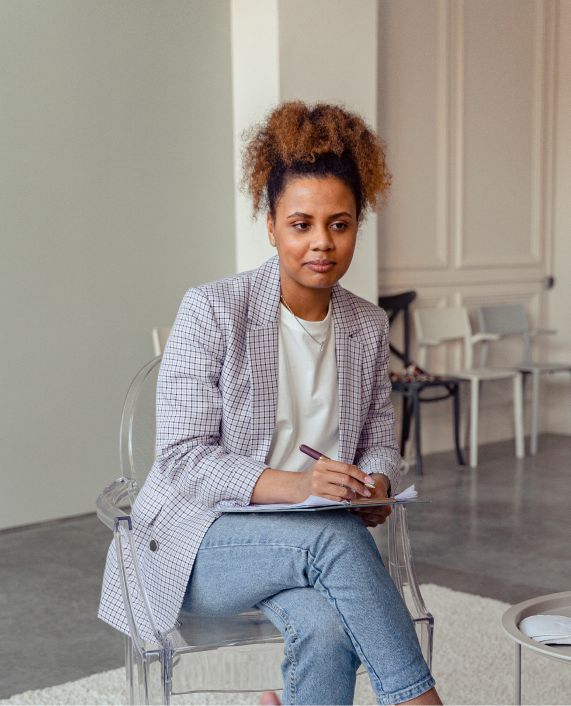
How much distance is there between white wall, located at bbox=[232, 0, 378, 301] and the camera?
3908mm

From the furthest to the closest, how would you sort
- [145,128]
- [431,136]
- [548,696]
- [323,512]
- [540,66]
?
[540,66]
[431,136]
[145,128]
[548,696]
[323,512]

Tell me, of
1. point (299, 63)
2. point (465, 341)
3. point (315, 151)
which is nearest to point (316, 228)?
point (315, 151)

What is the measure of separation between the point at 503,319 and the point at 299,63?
7.32 ft

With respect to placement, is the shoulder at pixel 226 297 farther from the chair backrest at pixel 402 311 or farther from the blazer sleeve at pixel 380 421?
the chair backrest at pixel 402 311

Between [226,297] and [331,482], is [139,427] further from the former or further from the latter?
[331,482]

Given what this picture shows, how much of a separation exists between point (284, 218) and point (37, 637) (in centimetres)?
152

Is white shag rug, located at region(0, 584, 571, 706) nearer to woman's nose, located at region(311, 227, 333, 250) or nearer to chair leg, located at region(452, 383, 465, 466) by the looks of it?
woman's nose, located at region(311, 227, 333, 250)

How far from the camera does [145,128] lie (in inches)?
151

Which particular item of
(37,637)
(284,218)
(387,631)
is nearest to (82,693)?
(37,637)

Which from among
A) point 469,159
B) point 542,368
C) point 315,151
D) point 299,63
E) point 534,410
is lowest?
point 534,410

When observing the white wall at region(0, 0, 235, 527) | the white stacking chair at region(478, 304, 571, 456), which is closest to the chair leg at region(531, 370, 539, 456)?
the white stacking chair at region(478, 304, 571, 456)

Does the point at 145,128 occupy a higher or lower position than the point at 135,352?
higher

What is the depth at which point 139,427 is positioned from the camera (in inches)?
72.4

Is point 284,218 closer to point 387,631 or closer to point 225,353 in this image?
point 225,353
